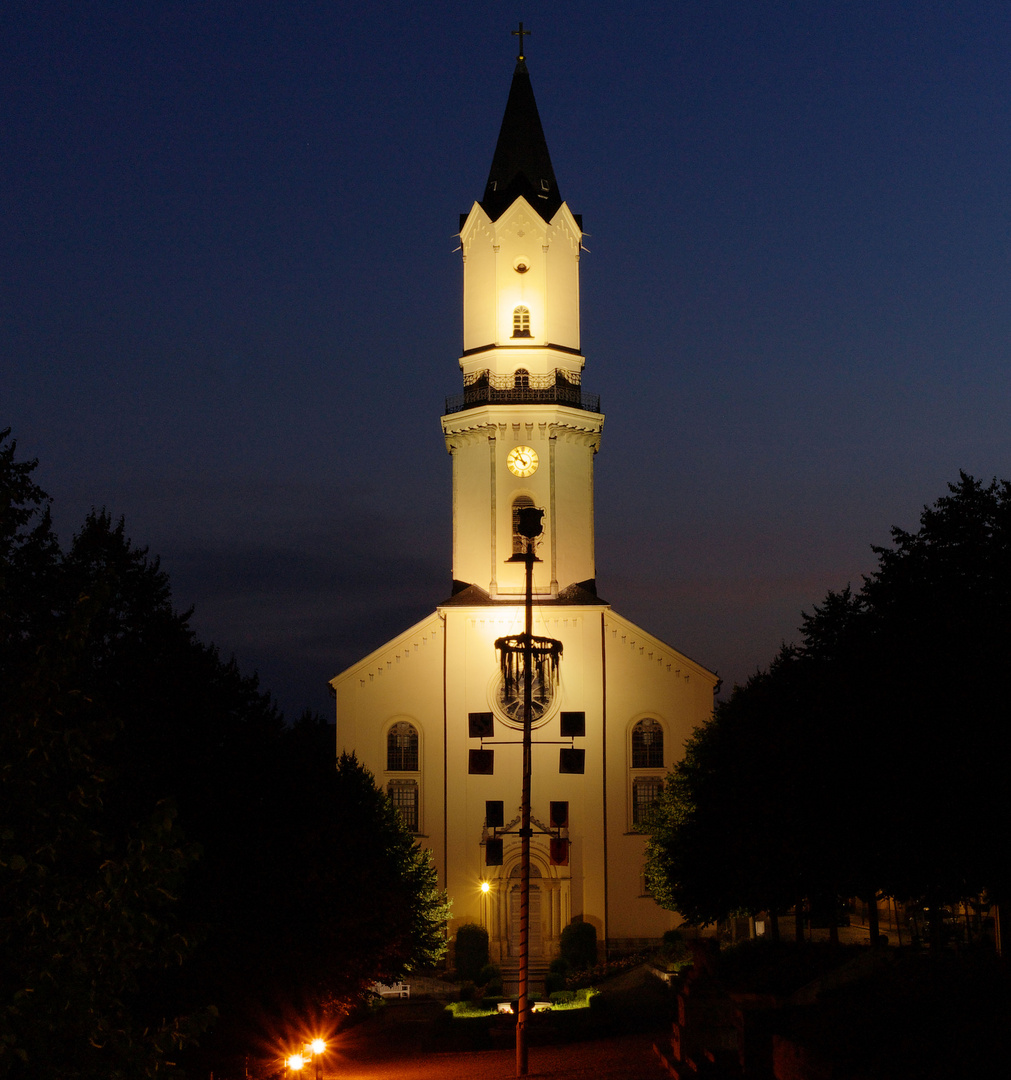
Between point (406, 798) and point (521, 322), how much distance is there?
22.3 meters

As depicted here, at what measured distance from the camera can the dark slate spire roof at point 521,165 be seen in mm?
60875

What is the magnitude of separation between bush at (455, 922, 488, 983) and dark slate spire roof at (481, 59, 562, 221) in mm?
32175

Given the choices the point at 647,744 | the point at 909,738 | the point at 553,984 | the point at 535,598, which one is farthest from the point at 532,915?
the point at 909,738

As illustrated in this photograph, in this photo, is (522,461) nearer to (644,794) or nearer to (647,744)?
(647,744)

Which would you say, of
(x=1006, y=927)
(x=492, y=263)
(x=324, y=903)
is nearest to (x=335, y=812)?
(x=324, y=903)

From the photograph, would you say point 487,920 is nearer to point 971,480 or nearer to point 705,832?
point 705,832

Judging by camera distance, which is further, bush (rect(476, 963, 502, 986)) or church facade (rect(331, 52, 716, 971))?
church facade (rect(331, 52, 716, 971))

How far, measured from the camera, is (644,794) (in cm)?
5550

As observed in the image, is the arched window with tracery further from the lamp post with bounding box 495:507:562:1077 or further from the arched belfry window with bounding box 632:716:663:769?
the lamp post with bounding box 495:507:562:1077

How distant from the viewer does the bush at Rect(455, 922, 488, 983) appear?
171ft

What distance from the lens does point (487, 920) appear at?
→ 175 ft

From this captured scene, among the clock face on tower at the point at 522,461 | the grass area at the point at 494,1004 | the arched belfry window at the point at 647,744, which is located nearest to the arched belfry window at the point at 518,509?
the clock face on tower at the point at 522,461

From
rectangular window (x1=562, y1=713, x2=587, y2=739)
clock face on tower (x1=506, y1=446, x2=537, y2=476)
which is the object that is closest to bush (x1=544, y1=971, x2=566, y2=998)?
rectangular window (x1=562, y1=713, x2=587, y2=739)

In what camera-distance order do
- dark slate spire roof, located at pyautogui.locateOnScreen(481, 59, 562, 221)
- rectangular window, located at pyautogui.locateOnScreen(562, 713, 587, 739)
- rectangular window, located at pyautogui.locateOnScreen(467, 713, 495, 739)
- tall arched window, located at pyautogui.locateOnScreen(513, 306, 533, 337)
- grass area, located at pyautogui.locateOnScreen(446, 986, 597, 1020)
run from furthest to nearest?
dark slate spire roof, located at pyautogui.locateOnScreen(481, 59, 562, 221) → tall arched window, located at pyautogui.locateOnScreen(513, 306, 533, 337) → rectangular window, located at pyautogui.locateOnScreen(467, 713, 495, 739) → rectangular window, located at pyautogui.locateOnScreen(562, 713, 587, 739) → grass area, located at pyautogui.locateOnScreen(446, 986, 597, 1020)
